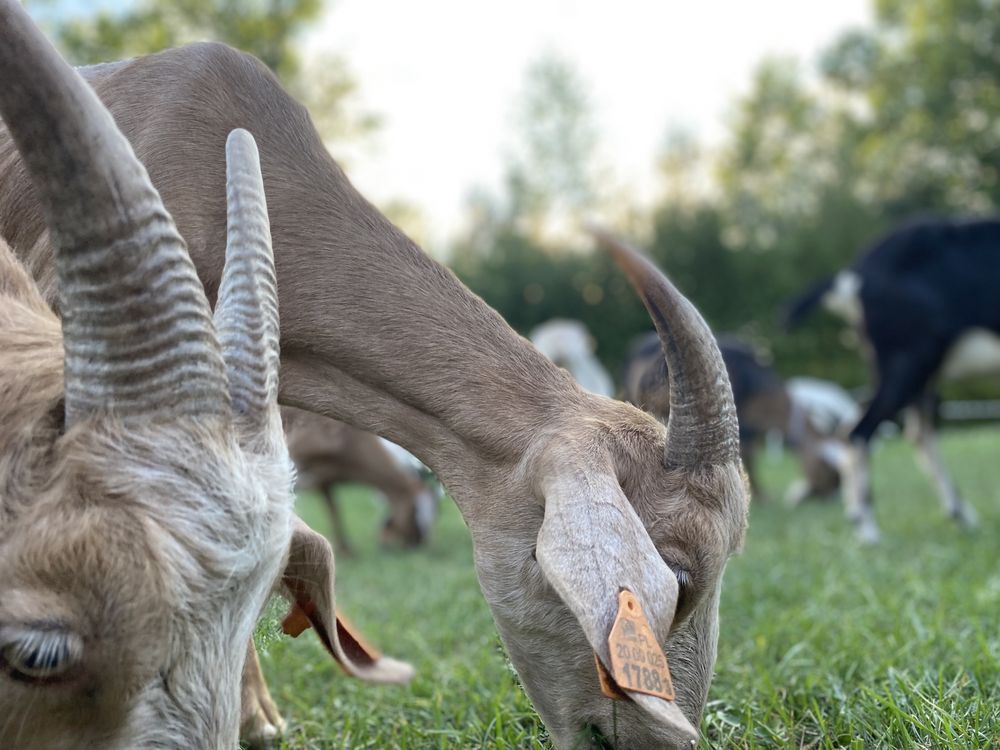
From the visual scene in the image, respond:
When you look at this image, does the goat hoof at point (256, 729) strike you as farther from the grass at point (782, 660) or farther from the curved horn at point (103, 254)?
the curved horn at point (103, 254)

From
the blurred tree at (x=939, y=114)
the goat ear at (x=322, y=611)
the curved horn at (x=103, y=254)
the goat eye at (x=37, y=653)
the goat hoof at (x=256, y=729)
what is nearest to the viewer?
the goat eye at (x=37, y=653)

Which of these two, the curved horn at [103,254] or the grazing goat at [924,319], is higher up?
the curved horn at [103,254]

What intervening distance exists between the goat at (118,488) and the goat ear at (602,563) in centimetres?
79

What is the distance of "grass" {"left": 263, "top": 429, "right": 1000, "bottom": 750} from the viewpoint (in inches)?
128

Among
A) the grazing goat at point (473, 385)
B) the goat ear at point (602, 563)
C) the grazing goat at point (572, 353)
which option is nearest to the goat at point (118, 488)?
the goat ear at point (602, 563)

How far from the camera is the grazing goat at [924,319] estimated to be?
938cm

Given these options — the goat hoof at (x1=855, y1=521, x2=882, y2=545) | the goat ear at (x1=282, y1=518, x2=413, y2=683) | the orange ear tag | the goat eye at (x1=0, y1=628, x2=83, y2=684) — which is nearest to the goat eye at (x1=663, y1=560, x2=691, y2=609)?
the orange ear tag

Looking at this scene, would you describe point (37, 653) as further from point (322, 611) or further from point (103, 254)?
point (322, 611)

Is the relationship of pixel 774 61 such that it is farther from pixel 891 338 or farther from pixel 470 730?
pixel 470 730

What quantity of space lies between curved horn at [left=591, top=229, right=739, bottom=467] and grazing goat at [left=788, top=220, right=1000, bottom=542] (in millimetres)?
5991

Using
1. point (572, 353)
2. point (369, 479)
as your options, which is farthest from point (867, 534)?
point (572, 353)

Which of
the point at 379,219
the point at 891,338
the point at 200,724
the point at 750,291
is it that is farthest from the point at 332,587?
the point at 750,291

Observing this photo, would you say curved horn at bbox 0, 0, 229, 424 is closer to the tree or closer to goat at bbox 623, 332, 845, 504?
goat at bbox 623, 332, 845, 504

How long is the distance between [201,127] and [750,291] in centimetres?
2941
